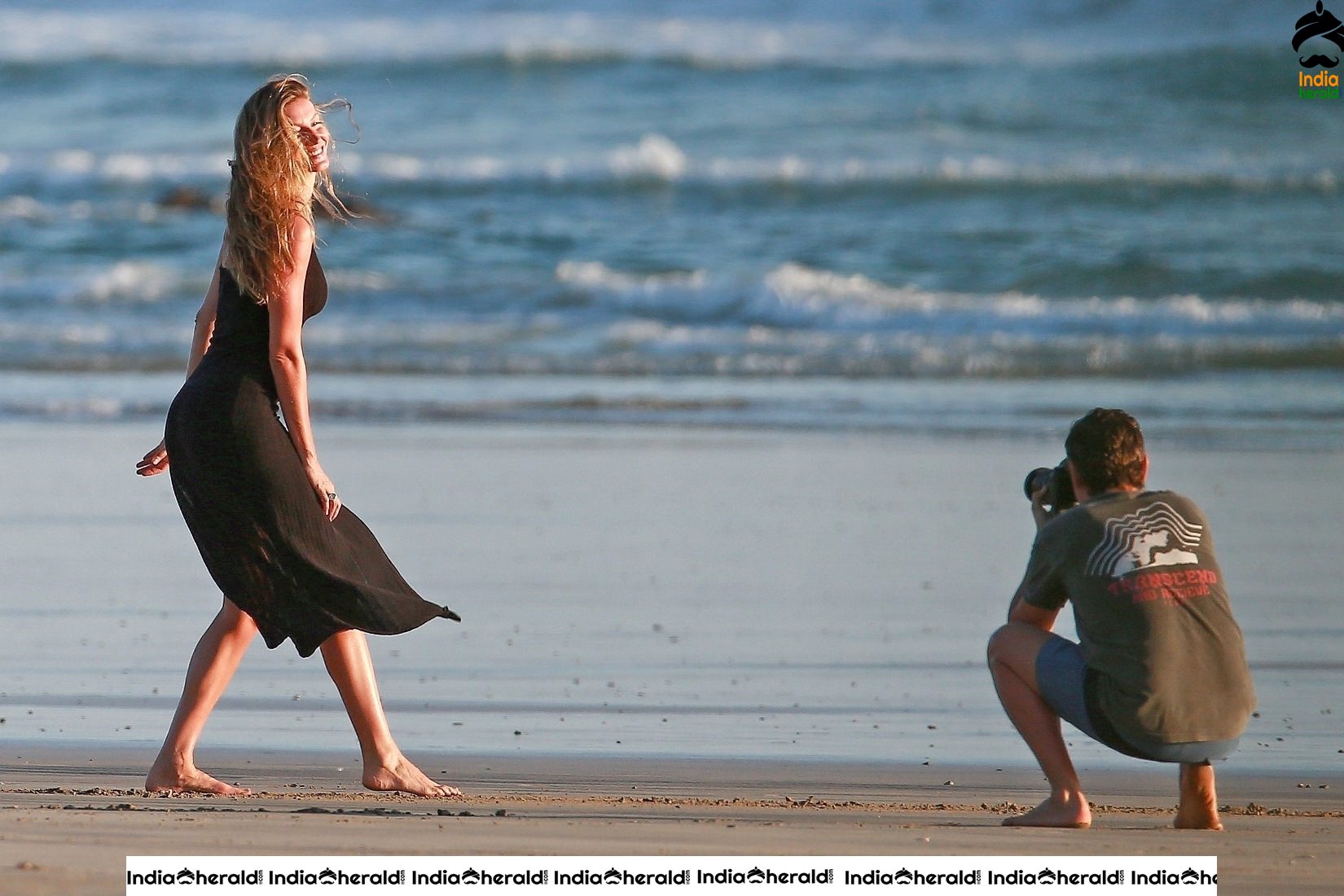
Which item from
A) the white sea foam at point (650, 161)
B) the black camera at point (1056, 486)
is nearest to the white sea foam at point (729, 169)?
the white sea foam at point (650, 161)

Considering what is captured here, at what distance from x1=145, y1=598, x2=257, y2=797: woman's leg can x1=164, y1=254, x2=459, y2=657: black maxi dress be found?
0.13 metres

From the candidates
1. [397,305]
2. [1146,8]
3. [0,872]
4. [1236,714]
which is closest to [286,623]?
[0,872]

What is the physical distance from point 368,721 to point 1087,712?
4.96 feet

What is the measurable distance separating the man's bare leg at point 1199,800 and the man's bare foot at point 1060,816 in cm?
19

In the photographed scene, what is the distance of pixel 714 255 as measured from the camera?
1870 cm

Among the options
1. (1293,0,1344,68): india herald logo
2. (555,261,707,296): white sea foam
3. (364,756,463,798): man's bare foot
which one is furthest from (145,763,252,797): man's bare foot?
(1293,0,1344,68): india herald logo

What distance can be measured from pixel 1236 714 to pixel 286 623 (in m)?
1.92

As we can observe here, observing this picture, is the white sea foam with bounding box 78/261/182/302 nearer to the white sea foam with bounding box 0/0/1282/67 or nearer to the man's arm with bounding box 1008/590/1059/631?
the white sea foam with bounding box 0/0/1282/67

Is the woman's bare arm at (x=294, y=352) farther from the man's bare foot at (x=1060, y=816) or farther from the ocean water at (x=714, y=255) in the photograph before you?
the man's bare foot at (x=1060, y=816)

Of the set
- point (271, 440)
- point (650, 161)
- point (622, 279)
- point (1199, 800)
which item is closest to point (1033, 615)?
point (1199, 800)

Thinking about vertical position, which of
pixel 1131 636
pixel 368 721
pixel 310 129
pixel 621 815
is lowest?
pixel 621 815

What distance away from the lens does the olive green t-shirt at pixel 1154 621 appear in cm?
318

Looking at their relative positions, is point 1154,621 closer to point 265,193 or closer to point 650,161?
point 265,193

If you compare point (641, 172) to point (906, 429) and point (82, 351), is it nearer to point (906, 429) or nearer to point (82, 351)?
point (82, 351)
